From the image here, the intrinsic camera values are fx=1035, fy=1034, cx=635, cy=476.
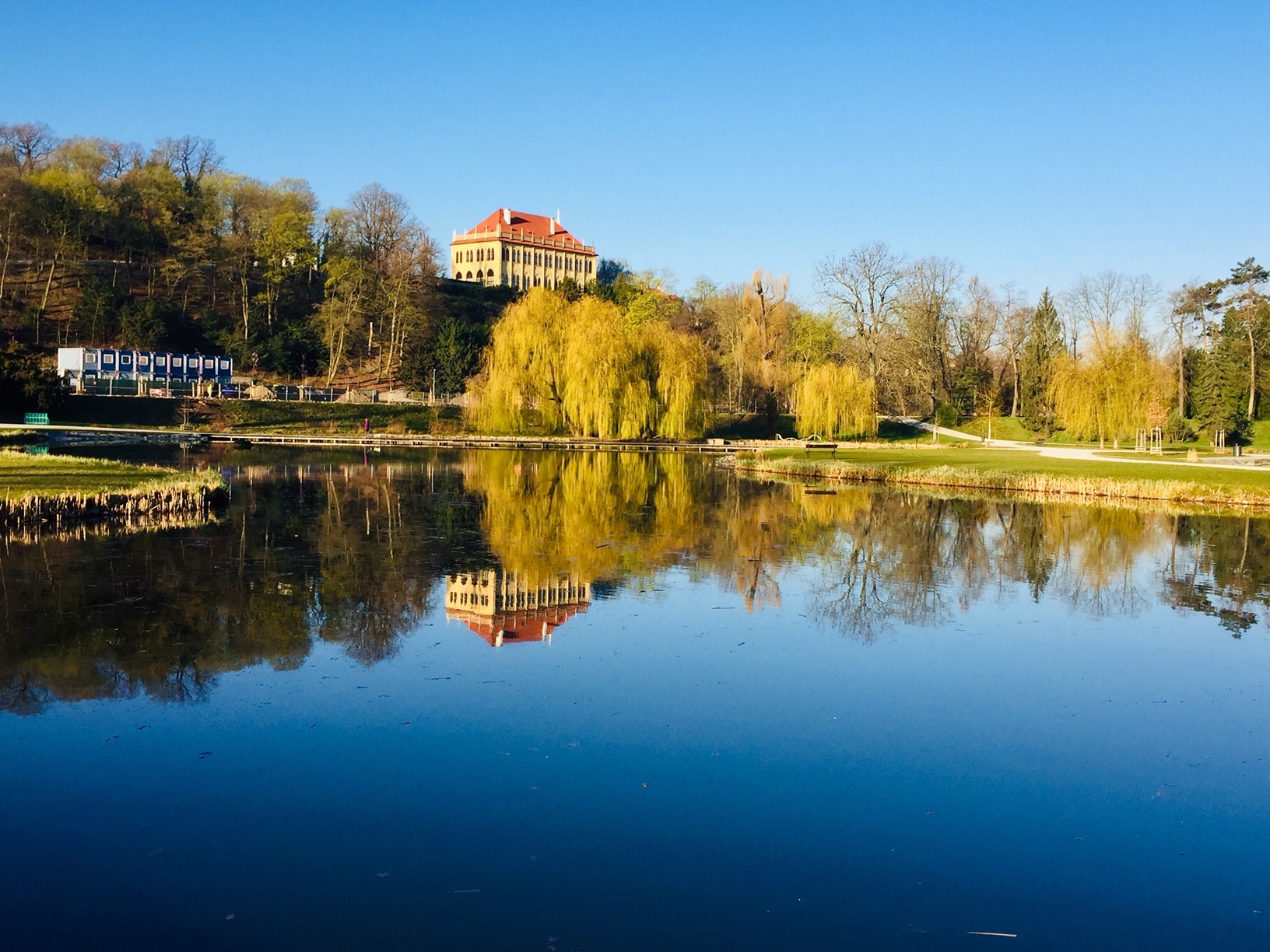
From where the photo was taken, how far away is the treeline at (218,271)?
66.1m

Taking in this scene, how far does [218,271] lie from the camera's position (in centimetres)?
7406

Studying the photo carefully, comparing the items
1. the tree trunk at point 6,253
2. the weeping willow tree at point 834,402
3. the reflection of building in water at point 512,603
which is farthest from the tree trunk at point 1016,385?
the tree trunk at point 6,253

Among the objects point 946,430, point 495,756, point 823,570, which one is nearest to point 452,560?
point 823,570

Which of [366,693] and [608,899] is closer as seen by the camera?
[608,899]

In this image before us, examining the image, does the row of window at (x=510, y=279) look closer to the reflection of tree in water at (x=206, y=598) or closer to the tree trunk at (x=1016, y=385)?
the tree trunk at (x=1016, y=385)

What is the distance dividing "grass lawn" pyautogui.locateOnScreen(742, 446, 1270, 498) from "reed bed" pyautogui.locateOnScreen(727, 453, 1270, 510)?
139 millimetres

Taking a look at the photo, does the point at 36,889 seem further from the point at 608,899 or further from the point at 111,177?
the point at 111,177

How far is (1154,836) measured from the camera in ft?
21.7

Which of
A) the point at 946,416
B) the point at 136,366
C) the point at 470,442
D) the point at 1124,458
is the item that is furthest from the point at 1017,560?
the point at 136,366

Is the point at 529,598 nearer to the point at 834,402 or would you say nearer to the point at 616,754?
the point at 616,754

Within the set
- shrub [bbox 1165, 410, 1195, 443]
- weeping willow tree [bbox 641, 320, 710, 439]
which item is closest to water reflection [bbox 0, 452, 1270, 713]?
weeping willow tree [bbox 641, 320, 710, 439]

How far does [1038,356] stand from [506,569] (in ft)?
194

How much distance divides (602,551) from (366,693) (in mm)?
8340

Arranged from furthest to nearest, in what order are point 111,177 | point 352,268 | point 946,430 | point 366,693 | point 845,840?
point 111,177 < point 352,268 < point 946,430 < point 366,693 < point 845,840
